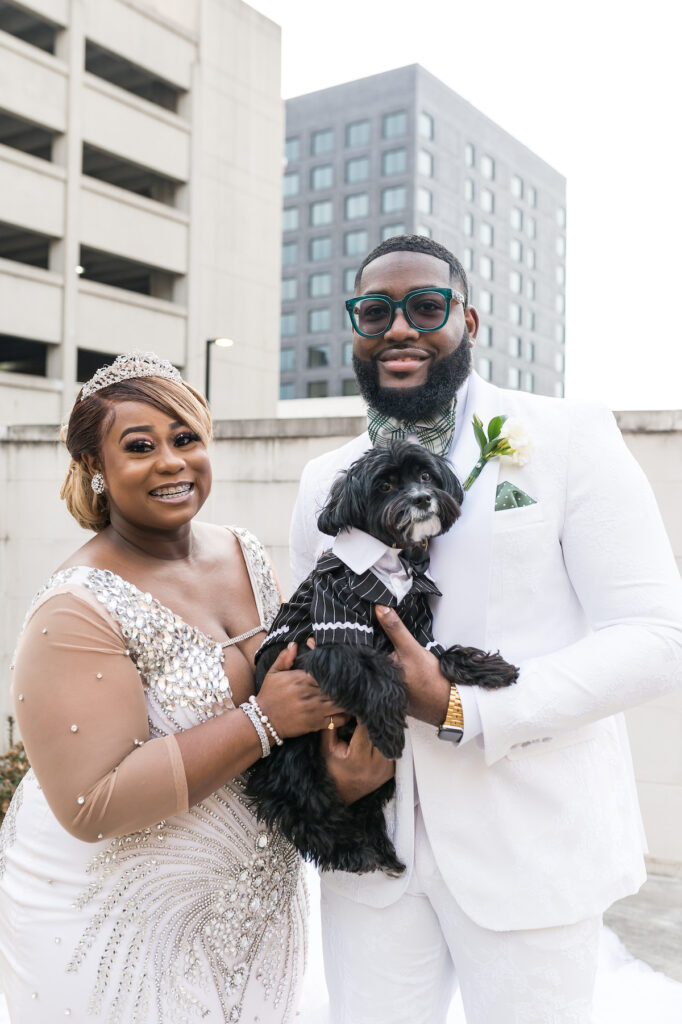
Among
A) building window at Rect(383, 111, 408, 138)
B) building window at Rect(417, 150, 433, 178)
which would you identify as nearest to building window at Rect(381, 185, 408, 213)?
building window at Rect(417, 150, 433, 178)

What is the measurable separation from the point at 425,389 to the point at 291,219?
229 ft

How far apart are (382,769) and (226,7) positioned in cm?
3413

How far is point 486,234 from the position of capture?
2744 inches

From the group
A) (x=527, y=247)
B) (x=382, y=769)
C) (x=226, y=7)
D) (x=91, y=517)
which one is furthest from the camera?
(x=527, y=247)

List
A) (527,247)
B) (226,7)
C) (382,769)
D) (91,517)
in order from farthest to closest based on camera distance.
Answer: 1. (527,247)
2. (226,7)
3. (91,517)
4. (382,769)

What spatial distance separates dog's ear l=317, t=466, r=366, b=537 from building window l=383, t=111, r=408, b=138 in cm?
6736

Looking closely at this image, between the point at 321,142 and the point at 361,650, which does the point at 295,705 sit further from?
the point at 321,142

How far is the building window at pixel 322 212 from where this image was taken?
2589 inches

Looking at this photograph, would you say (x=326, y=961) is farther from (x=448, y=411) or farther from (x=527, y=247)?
(x=527, y=247)

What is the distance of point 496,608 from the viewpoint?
1.88 metres

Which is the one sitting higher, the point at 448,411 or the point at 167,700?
the point at 448,411

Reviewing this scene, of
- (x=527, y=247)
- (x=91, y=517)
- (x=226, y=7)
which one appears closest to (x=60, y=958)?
(x=91, y=517)

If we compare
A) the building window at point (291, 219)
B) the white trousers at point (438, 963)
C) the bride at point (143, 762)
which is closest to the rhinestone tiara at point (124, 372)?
the bride at point (143, 762)

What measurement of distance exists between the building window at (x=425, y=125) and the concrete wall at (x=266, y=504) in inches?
2468
